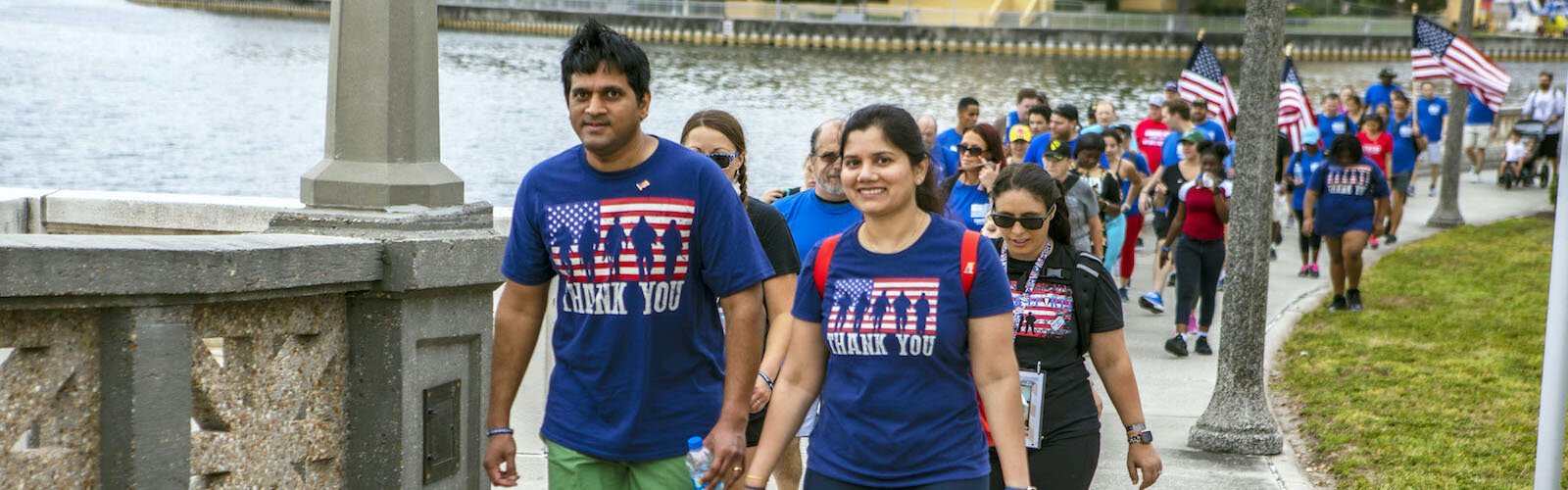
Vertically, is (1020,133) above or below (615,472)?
above

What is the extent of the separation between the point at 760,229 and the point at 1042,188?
92cm

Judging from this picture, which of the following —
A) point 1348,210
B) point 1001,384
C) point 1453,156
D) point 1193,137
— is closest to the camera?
point 1001,384

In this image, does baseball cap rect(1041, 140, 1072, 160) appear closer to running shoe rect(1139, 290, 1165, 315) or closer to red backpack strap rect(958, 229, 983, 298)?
running shoe rect(1139, 290, 1165, 315)

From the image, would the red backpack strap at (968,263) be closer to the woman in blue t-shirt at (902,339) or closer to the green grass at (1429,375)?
the woman in blue t-shirt at (902,339)

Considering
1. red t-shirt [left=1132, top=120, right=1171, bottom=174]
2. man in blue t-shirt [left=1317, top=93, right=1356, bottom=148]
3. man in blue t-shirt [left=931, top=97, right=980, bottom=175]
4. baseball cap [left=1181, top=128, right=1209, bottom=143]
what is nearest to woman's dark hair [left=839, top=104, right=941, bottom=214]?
man in blue t-shirt [left=931, top=97, right=980, bottom=175]

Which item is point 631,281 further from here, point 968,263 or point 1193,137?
point 1193,137

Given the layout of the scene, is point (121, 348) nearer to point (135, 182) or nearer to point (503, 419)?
point (503, 419)

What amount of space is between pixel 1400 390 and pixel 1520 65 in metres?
90.1

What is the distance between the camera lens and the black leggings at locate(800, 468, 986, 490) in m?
4.14

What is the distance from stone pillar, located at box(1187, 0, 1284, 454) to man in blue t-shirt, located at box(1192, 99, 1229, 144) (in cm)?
698

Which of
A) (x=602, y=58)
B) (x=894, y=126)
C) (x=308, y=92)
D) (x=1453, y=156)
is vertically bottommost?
(x=308, y=92)

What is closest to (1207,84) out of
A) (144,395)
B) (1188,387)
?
(1188,387)

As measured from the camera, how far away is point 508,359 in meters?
4.57

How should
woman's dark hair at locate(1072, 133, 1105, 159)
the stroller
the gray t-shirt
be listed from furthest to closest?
the stroller < woman's dark hair at locate(1072, 133, 1105, 159) < the gray t-shirt
